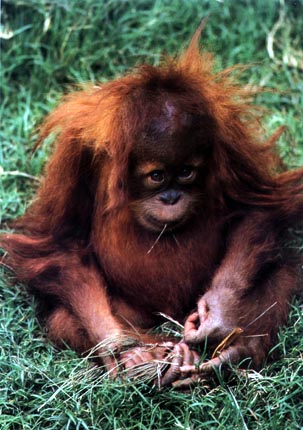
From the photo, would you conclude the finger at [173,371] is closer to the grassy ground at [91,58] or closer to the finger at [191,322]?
the finger at [191,322]

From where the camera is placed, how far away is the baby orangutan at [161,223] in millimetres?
3807

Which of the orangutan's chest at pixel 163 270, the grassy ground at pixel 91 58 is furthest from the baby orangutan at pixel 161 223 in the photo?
the grassy ground at pixel 91 58

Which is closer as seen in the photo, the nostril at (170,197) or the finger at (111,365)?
the finger at (111,365)

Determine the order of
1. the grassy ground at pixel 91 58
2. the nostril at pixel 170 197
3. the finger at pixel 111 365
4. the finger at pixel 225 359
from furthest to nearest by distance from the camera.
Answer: the grassy ground at pixel 91 58 → the nostril at pixel 170 197 → the finger at pixel 111 365 → the finger at pixel 225 359

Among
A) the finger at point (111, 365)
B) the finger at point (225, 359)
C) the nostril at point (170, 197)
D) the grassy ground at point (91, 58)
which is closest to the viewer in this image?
the finger at point (225, 359)

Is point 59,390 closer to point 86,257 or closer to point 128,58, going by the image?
point 86,257

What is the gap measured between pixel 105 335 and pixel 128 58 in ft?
6.98

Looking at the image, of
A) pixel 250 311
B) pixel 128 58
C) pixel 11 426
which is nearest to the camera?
pixel 11 426

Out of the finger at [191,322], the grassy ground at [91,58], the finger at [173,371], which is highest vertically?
the grassy ground at [91,58]

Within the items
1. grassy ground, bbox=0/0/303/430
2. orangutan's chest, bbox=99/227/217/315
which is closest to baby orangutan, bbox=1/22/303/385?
orangutan's chest, bbox=99/227/217/315

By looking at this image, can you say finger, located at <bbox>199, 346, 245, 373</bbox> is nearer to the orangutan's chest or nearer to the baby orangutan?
the baby orangutan

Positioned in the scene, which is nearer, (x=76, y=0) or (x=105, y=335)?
(x=105, y=335)

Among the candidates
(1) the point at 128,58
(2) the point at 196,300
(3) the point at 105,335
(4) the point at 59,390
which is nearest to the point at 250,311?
(2) the point at 196,300

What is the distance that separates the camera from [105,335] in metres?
3.89
